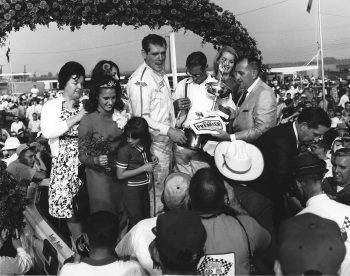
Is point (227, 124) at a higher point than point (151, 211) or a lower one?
higher

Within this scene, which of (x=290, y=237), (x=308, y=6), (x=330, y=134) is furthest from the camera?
(x=308, y=6)

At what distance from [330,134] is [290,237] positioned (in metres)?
6.00

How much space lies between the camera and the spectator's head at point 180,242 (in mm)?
2766

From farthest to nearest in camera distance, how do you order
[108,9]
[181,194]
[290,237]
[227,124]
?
[108,9], [227,124], [181,194], [290,237]

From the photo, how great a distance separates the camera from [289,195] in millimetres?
5004

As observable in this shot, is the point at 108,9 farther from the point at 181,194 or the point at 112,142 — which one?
the point at 181,194

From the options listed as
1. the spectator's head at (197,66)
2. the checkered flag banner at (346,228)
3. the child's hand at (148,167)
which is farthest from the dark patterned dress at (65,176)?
the checkered flag banner at (346,228)

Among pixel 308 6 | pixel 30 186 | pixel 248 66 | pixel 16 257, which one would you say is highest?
pixel 308 6

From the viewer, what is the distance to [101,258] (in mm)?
3166

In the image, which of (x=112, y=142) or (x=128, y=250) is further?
(x=112, y=142)

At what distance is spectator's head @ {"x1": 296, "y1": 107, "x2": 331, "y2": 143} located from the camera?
4.75 meters

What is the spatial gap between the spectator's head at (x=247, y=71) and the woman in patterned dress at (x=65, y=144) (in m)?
1.71

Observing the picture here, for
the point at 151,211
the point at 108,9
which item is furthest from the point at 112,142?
the point at 108,9

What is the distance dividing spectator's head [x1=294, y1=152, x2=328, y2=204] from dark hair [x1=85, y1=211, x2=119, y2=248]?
1.43m
